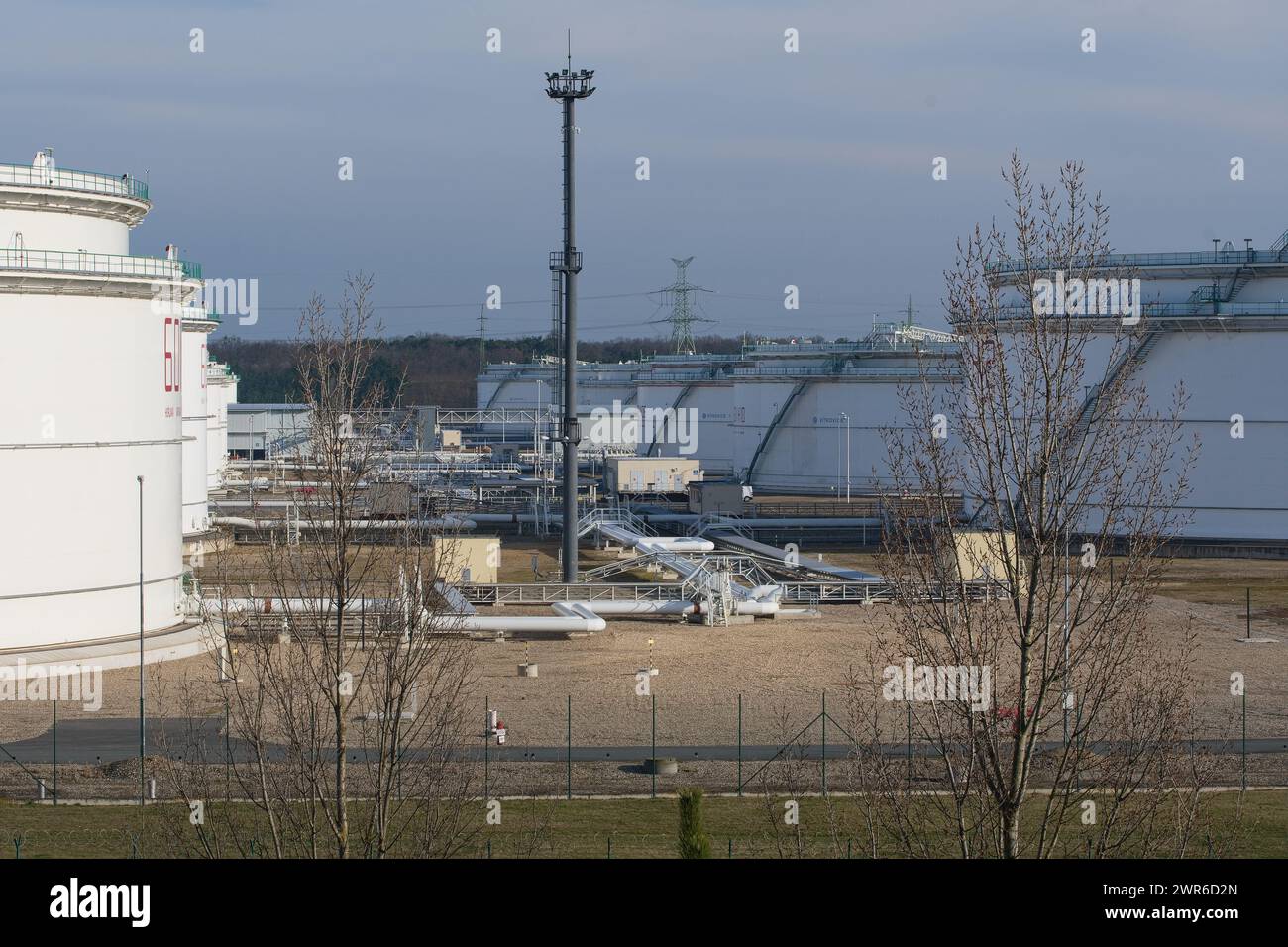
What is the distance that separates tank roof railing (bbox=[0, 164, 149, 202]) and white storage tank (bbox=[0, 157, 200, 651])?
0.03 meters

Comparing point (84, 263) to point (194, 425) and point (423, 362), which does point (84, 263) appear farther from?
point (423, 362)

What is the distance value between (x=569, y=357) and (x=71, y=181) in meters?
15.4

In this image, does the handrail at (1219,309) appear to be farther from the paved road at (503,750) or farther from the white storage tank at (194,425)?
the paved road at (503,750)

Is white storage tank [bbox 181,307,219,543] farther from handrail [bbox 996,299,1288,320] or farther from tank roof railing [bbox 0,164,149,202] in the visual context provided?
handrail [bbox 996,299,1288,320]

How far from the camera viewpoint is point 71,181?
30922mm

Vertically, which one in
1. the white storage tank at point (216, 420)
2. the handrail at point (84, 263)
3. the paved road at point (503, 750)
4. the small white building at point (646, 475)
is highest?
the handrail at point (84, 263)

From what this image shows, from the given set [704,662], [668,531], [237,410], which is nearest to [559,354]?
[668,531]

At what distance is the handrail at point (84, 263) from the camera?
29.7 metres

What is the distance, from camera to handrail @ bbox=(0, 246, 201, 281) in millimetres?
29688

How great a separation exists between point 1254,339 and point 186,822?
45761mm

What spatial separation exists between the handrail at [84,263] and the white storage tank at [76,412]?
31mm

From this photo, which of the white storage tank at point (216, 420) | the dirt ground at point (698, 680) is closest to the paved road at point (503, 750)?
the dirt ground at point (698, 680)

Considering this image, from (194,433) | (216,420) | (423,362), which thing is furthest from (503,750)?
(423,362)

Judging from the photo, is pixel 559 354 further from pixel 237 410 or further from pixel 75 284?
pixel 237 410
